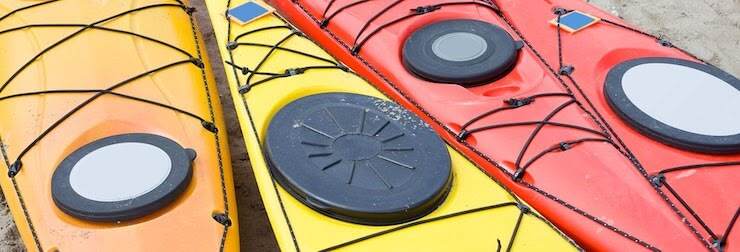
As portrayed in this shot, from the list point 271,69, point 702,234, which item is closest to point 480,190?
point 702,234

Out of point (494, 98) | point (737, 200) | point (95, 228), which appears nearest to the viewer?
point (95, 228)

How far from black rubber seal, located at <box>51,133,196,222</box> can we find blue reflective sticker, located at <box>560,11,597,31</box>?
4.58 ft

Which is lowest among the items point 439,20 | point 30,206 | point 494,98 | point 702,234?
point 30,206

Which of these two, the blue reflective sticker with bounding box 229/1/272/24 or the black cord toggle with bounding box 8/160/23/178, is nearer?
the black cord toggle with bounding box 8/160/23/178

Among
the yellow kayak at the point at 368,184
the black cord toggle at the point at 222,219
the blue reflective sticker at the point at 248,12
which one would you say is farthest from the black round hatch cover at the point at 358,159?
the blue reflective sticker at the point at 248,12

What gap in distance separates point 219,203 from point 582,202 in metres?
0.96

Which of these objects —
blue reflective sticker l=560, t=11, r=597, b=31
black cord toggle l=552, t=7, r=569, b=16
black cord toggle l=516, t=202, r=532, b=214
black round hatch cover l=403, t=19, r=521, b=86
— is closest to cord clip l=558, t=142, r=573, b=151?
black cord toggle l=516, t=202, r=532, b=214

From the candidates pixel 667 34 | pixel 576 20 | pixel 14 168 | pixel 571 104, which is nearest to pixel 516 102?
pixel 571 104

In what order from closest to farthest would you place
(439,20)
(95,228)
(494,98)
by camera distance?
(95,228)
(494,98)
(439,20)

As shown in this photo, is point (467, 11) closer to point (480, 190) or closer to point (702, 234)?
point (480, 190)

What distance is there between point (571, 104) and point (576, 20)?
0.49 metres

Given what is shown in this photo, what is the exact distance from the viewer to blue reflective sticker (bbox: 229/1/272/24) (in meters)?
2.37

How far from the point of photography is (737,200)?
1.71 m

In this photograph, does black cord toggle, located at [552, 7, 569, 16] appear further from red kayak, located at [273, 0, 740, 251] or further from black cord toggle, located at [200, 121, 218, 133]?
black cord toggle, located at [200, 121, 218, 133]
